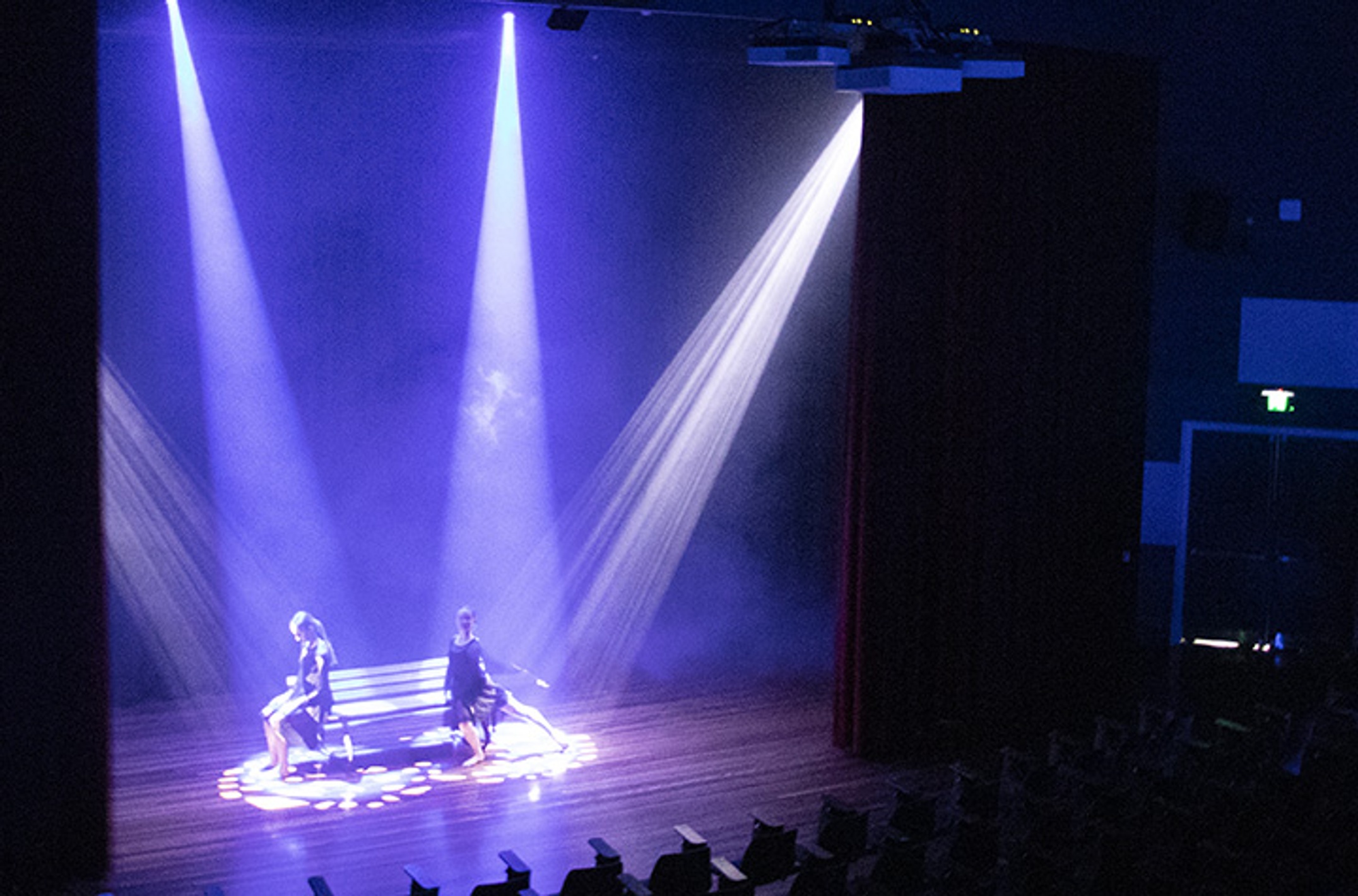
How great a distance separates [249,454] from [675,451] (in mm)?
3144

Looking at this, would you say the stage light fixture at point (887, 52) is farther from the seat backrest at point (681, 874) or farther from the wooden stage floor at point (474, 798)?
the wooden stage floor at point (474, 798)

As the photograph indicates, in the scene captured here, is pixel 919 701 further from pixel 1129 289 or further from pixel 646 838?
pixel 1129 289

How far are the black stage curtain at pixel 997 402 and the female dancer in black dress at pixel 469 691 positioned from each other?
2.26 metres

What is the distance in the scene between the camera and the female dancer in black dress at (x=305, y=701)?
26.5 ft

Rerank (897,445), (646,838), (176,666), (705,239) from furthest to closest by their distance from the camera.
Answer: (705,239)
(176,666)
(897,445)
(646,838)

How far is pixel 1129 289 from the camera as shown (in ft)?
32.1

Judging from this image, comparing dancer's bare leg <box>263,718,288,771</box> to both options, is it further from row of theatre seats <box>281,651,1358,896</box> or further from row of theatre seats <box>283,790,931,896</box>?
row of theatre seats <box>283,790,931,896</box>

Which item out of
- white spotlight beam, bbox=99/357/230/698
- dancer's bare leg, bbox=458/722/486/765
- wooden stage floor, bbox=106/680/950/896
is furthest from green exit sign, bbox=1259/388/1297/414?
white spotlight beam, bbox=99/357/230/698

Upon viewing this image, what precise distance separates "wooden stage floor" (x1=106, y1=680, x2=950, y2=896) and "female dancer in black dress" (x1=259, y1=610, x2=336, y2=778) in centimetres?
23

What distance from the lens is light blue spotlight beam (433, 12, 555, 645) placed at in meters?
9.99

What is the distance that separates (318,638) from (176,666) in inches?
80.0

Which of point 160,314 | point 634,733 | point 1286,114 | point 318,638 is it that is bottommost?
point 634,733

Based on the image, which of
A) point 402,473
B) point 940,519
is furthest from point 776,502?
point 402,473

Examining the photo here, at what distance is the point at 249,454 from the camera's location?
31.4ft
